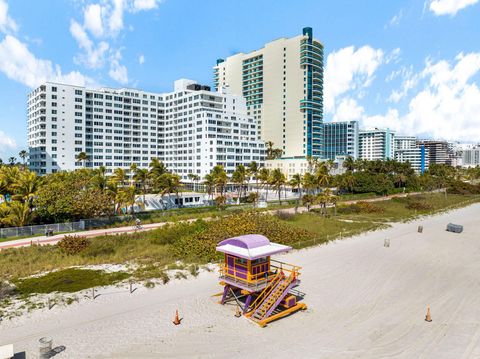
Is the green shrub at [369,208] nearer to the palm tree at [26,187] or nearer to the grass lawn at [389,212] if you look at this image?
the grass lawn at [389,212]

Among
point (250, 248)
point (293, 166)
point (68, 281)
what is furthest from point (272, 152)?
point (250, 248)

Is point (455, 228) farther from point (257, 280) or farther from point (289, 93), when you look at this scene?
point (289, 93)

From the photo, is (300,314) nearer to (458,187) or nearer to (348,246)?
(348,246)

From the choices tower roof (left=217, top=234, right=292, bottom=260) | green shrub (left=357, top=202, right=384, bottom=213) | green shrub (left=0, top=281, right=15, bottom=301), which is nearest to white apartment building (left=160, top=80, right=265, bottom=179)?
green shrub (left=357, top=202, right=384, bottom=213)

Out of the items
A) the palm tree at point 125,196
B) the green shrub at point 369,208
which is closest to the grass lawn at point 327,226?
the green shrub at point 369,208

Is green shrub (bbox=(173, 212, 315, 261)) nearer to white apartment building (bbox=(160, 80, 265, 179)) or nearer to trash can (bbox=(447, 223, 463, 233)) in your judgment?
trash can (bbox=(447, 223, 463, 233))

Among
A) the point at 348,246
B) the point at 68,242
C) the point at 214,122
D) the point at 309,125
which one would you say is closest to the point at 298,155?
the point at 309,125
